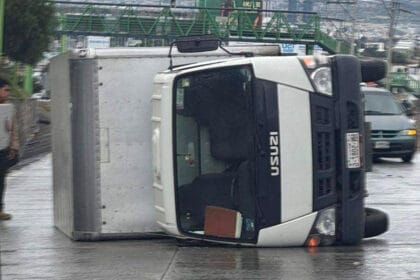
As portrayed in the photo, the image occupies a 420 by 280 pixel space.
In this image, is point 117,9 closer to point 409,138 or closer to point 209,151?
point 409,138

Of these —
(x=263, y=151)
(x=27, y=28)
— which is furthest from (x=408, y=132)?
(x=27, y=28)

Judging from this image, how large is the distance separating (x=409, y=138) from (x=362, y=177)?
42.8 feet

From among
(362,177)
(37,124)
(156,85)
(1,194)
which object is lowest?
(37,124)

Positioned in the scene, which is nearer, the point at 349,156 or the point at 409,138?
the point at 349,156

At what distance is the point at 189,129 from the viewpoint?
377 inches

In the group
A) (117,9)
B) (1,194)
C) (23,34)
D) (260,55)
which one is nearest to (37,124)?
(23,34)

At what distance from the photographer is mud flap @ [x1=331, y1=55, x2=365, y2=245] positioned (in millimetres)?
9430

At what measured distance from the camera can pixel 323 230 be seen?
9.56 metres

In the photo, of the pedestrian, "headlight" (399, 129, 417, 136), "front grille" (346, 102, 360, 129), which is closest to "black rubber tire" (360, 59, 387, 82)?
"front grille" (346, 102, 360, 129)

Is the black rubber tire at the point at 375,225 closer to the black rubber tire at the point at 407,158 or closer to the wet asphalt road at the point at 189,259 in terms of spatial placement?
the wet asphalt road at the point at 189,259

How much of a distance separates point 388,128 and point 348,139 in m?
13.0

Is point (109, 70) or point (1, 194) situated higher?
point (109, 70)

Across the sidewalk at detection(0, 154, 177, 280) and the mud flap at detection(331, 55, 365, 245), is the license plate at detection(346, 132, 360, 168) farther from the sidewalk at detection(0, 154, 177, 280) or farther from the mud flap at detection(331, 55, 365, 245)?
the sidewalk at detection(0, 154, 177, 280)

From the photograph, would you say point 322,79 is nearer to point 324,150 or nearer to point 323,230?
point 324,150
